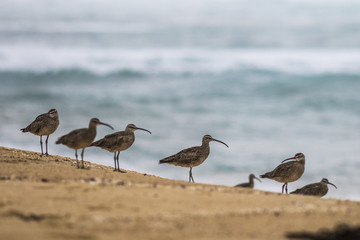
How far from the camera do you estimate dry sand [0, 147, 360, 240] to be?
27.1 ft

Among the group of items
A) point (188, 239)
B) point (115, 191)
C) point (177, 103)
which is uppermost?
point (177, 103)

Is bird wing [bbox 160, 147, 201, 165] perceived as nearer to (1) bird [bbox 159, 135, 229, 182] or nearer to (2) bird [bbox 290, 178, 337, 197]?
(1) bird [bbox 159, 135, 229, 182]

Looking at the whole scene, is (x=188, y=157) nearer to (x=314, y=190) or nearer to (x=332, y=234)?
(x=314, y=190)

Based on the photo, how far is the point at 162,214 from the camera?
8977 mm

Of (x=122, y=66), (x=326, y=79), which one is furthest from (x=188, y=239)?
(x=122, y=66)

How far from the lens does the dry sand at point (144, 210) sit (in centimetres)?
827

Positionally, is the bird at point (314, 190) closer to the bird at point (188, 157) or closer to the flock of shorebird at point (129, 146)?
the flock of shorebird at point (129, 146)

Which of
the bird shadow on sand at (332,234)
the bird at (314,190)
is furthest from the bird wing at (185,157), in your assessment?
the bird shadow on sand at (332,234)

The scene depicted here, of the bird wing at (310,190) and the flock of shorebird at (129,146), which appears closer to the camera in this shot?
the flock of shorebird at (129,146)

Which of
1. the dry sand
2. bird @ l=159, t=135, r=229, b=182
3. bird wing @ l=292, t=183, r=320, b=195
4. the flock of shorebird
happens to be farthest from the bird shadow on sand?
bird @ l=159, t=135, r=229, b=182

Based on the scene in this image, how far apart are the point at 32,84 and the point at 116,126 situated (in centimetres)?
1469

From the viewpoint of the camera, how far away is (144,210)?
9.13m

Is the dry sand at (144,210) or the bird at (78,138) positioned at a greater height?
the bird at (78,138)

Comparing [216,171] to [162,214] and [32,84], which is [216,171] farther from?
[32,84]
